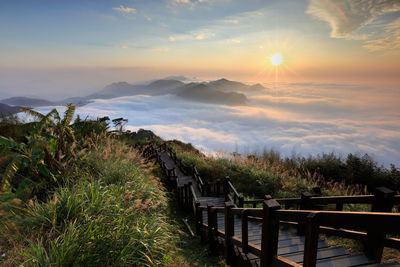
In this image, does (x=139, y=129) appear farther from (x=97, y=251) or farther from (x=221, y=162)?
(x=97, y=251)

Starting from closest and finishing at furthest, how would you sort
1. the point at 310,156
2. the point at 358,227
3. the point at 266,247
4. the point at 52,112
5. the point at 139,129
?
the point at 358,227 < the point at 266,247 < the point at 52,112 < the point at 310,156 < the point at 139,129

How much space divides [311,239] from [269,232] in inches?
32.7

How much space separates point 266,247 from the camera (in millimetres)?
3061

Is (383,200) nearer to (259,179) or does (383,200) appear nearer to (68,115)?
(68,115)

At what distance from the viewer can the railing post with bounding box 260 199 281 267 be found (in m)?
2.94

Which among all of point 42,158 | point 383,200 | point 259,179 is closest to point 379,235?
point 383,200

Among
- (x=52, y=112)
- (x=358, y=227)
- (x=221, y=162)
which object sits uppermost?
(x=52, y=112)

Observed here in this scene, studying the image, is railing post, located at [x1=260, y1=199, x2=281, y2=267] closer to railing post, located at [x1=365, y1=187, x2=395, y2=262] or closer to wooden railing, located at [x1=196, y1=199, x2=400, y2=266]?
wooden railing, located at [x1=196, y1=199, x2=400, y2=266]

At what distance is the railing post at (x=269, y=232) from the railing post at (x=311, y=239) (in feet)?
2.02

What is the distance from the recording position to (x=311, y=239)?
7.34 feet

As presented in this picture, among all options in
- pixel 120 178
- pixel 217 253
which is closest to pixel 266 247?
pixel 217 253

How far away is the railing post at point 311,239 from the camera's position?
2191 millimetres

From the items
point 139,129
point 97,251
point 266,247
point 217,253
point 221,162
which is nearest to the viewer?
point 266,247

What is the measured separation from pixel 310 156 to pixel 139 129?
911 inches
